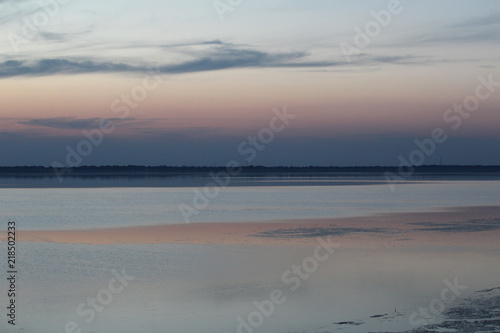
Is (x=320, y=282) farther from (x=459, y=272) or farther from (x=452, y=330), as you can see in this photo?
(x=452, y=330)

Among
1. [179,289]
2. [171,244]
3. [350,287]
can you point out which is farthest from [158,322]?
[171,244]

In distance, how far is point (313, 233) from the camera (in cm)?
1927

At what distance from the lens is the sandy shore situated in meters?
17.4

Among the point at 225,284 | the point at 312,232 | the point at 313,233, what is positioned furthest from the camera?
the point at 312,232

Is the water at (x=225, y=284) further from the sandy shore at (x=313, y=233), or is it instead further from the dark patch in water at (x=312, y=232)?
the dark patch in water at (x=312, y=232)

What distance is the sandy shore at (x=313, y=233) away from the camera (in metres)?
17.4

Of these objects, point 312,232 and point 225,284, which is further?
point 312,232

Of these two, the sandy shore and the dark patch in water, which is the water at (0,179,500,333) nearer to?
the sandy shore

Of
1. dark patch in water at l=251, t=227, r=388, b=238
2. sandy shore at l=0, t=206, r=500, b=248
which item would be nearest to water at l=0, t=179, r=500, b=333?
sandy shore at l=0, t=206, r=500, b=248

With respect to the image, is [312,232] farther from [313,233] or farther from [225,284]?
[225,284]

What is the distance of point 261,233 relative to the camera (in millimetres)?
19297

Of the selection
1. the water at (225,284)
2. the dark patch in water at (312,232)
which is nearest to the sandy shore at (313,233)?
the dark patch in water at (312,232)

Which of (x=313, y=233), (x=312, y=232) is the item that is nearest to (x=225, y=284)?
(x=313, y=233)

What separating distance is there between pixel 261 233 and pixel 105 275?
7.26 meters
